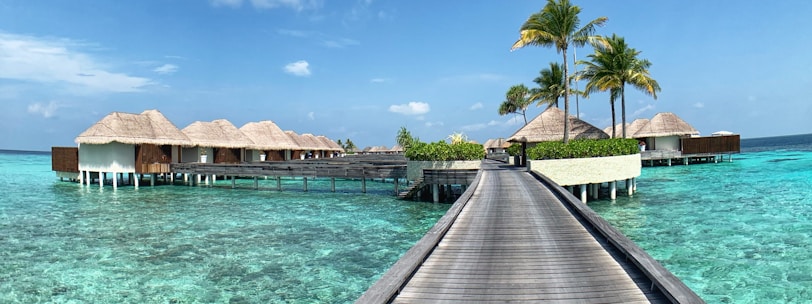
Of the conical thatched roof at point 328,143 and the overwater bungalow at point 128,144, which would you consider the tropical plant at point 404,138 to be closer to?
the conical thatched roof at point 328,143

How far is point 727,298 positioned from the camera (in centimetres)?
758

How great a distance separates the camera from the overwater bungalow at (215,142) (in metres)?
33.9

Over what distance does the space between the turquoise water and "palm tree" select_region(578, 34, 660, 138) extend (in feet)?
65.1

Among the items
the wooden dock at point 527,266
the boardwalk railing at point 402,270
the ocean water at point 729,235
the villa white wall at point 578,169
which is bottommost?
the ocean water at point 729,235

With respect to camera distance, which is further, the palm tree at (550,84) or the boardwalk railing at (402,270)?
the palm tree at (550,84)


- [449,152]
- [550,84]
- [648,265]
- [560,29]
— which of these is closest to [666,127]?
[550,84]

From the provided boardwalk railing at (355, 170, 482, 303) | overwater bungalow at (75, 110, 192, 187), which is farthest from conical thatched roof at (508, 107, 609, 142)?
overwater bungalow at (75, 110, 192, 187)

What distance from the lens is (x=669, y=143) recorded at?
151 ft

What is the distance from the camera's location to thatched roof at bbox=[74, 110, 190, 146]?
1087 inches

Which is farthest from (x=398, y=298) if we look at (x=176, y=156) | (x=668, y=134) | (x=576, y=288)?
(x=668, y=134)

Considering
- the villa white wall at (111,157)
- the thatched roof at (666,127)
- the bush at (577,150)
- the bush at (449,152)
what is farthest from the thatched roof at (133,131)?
the thatched roof at (666,127)

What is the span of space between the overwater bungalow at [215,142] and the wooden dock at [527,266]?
96.3 ft

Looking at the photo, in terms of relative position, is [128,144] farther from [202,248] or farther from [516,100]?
[516,100]

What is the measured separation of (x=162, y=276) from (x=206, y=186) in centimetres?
2303
